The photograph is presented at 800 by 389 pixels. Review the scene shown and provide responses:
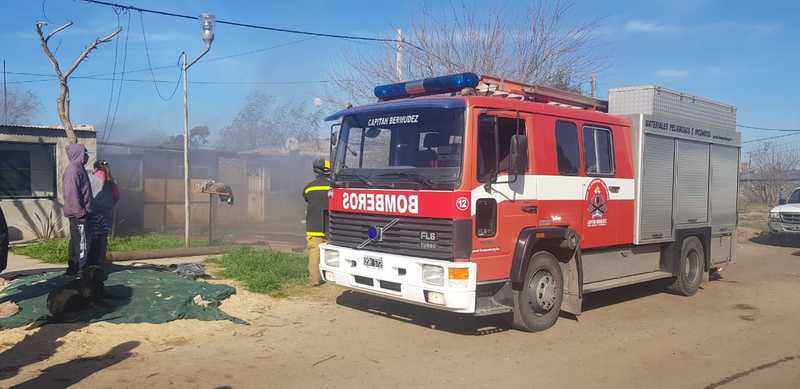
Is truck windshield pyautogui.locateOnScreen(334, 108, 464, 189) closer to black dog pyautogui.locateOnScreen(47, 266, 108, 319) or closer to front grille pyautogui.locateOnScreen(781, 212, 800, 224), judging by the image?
black dog pyautogui.locateOnScreen(47, 266, 108, 319)

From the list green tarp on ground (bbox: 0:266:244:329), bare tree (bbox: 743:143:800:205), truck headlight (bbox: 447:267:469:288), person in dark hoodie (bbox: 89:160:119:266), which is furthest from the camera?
bare tree (bbox: 743:143:800:205)

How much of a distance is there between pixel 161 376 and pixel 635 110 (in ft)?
23.7

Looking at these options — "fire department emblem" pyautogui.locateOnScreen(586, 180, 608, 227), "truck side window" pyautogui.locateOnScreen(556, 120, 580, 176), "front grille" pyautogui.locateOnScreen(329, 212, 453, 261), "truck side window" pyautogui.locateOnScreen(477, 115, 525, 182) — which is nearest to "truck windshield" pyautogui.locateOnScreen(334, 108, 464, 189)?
"truck side window" pyautogui.locateOnScreen(477, 115, 525, 182)

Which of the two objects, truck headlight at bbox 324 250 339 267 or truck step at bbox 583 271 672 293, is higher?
truck headlight at bbox 324 250 339 267

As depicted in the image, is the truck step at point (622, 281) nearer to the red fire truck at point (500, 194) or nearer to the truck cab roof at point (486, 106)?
the red fire truck at point (500, 194)

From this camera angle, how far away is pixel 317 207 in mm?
9125

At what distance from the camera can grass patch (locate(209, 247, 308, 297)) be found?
30.5 ft

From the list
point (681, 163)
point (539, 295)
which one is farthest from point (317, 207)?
point (681, 163)

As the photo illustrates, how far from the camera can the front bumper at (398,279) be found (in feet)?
21.1

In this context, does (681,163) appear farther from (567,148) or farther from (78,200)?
(78,200)

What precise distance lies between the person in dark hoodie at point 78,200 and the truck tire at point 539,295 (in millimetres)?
5670

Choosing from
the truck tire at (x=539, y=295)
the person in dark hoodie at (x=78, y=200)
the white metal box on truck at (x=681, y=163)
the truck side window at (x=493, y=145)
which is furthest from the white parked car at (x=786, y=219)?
the person in dark hoodie at (x=78, y=200)

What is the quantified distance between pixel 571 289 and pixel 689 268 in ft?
11.8

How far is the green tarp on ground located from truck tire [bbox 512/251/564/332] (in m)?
3.32
